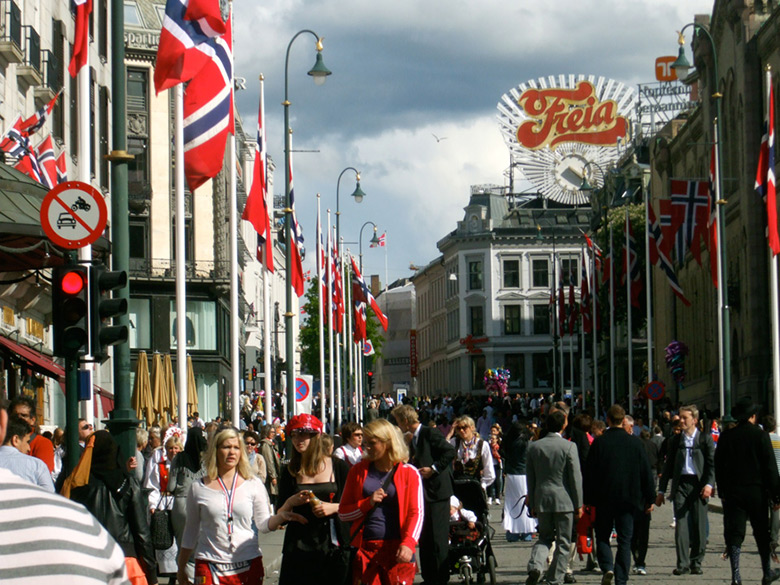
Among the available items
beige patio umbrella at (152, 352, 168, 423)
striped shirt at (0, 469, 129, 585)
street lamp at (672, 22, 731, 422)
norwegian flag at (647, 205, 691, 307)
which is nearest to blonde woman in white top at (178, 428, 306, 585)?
striped shirt at (0, 469, 129, 585)

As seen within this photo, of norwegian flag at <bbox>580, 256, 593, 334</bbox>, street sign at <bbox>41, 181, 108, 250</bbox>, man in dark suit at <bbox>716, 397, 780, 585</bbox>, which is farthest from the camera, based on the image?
norwegian flag at <bbox>580, 256, 593, 334</bbox>

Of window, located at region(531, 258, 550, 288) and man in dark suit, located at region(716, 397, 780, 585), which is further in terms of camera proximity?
window, located at region(531, 258, 550, 288)

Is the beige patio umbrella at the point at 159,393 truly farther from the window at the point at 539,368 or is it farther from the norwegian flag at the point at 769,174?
the window at the point at 539,368

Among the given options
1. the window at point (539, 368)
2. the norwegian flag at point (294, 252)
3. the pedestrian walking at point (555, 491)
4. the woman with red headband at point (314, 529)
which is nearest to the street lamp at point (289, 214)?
the norwegian flag at point (294, 252)

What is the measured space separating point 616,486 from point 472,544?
1.79 m

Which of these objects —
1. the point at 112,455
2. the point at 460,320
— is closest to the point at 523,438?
the point at 112,455

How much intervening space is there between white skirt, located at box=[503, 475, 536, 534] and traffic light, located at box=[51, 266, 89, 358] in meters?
8.41

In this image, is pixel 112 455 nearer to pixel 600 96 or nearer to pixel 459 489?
pixel 459 489

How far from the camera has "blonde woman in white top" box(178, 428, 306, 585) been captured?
902 centimetres

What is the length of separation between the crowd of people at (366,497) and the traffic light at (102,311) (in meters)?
0.97

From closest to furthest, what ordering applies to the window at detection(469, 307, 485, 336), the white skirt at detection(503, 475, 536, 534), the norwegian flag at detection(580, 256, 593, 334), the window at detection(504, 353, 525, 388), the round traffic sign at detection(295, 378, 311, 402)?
the white skirt at detection(503, 475, 536, 534)
the round traffic sign at detection(295, 378, 311, 402)
the norwegian flag at detection(580, 256, 593, 334)
the window at detection(504, 353, 525, 388)
the window at detection(469, 307, 485, 336)

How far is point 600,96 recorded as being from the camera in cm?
10712

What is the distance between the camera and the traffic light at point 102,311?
1272cm

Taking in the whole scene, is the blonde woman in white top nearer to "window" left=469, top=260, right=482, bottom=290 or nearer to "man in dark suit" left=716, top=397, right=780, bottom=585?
"man in dark suit" left=716, top=397, right=780, bottom=585
